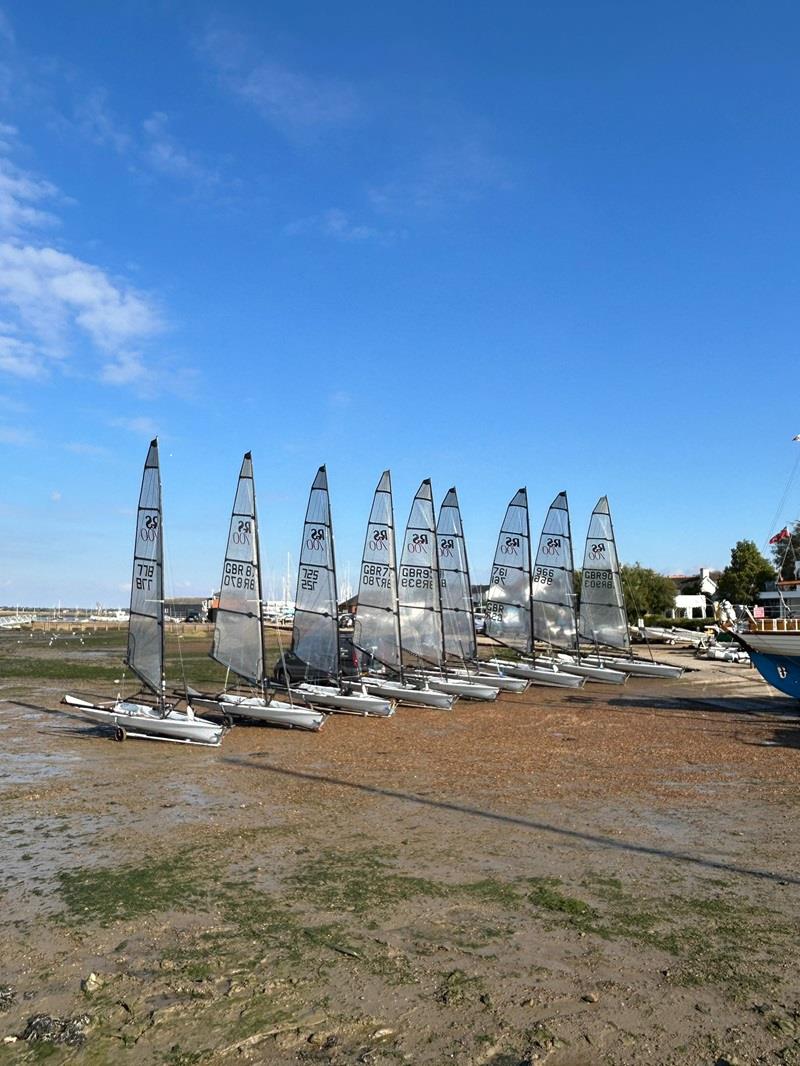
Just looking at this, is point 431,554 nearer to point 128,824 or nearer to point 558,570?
point 558,570

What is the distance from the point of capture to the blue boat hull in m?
26.7

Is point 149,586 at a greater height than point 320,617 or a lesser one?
greater

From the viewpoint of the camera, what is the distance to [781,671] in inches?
1065

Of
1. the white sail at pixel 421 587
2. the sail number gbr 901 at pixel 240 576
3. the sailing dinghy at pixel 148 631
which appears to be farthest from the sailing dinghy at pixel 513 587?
the sailing dinghy at pixel 148 631

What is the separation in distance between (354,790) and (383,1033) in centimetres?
892

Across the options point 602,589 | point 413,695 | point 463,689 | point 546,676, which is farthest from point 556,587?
point 413,695

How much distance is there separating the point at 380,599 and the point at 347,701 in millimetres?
4738

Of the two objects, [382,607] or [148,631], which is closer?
[148,631]

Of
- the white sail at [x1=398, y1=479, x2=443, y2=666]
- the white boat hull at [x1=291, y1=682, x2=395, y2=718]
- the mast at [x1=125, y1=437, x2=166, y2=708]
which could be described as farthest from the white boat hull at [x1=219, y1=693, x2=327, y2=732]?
the white sail at [x1=398, y1=479, x2=443, y2=666]

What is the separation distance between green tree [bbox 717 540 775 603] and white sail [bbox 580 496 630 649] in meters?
36.8

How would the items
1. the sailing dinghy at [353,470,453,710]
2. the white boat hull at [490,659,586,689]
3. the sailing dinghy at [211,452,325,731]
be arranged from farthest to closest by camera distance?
the white boat hull at [490,659,586,689] → the sailing dinghy at [353,470,453,710] → the sailing dinghy at [211,452,325,731]

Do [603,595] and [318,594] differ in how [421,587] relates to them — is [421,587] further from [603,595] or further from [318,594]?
[603,595]

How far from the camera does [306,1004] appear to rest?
645 centimetres

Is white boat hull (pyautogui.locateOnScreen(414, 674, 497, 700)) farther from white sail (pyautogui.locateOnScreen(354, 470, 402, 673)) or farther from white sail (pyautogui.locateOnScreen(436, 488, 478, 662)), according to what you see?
white sail (pyautogui.locateOnScreen(436, 488, 478, 662))
